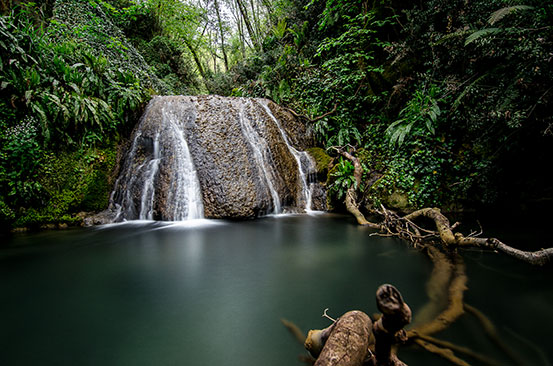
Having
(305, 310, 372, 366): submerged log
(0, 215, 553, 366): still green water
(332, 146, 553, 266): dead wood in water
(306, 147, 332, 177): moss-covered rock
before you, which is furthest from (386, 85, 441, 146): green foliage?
(305, 310, 372, 366): submerged log

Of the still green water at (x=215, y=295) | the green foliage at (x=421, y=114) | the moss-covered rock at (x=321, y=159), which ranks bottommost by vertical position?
the still green water at (x=215, y=295)

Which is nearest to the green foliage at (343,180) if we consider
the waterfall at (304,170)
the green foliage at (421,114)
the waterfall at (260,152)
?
the waterfall at (304,170)

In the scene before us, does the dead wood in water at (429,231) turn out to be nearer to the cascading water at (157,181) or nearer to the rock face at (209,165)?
the rock face at (209,165)

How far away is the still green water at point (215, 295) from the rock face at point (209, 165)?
57.7 inches

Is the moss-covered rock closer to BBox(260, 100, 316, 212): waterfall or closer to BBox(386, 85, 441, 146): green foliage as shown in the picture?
BBox(260, 100, 316, 212): waterfall

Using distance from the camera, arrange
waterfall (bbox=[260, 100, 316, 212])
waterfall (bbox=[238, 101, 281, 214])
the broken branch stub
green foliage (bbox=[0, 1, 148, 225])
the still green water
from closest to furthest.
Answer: the broken branch stub
the still green water
green foliage (bbox=[0, 1, 148, 225])
waterfall (bbox=[238, 101, 281, 214])
waterfall (bbox=[260, 100, 316, 212])

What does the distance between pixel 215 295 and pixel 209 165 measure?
4.11 meters

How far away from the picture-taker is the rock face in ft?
18.7

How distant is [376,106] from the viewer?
720 cm

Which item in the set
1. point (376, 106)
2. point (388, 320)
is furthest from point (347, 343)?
point (376, 106)

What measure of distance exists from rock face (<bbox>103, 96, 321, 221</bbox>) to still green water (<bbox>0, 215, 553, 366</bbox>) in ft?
4.81

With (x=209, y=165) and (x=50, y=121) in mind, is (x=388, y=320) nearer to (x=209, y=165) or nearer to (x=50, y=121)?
(x=209, y=165)

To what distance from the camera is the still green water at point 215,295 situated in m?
1.77

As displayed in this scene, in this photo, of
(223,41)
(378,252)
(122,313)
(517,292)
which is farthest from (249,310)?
(223,41)
